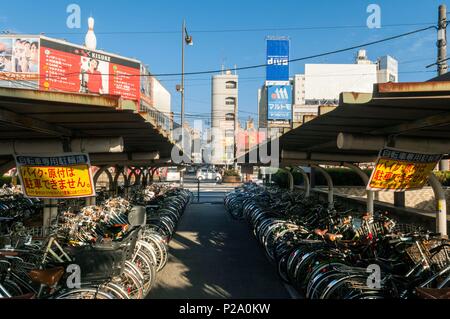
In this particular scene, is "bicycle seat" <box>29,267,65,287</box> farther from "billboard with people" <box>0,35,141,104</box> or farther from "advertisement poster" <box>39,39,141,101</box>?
"advertisement poster" <box>39,39,141,101</box>

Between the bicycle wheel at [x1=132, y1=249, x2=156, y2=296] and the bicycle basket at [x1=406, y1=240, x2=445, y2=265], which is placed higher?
the bicycle basket at [x1=406, y1=240, x2=445, y2=265]

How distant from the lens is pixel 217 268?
20.6ft

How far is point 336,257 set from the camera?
431 centimetres

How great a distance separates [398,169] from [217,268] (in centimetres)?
334

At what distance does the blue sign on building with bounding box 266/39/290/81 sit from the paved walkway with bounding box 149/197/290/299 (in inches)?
297

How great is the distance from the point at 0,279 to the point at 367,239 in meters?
4.26

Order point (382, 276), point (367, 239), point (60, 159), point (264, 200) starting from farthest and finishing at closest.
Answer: point (264, 200) → point (60, 159) → point (367, 239) → point (382, 276)

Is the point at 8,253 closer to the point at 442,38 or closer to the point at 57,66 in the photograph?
the point at 442,38

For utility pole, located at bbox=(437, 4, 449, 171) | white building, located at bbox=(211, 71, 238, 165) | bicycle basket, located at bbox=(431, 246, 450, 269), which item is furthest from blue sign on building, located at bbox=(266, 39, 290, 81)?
white building, located at bbox=(211, 71, 238, 165)

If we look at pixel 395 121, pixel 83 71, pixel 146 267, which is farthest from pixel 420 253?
pixel 83 71

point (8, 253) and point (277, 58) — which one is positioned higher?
point (277, 58)

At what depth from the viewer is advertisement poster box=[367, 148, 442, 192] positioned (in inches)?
184
